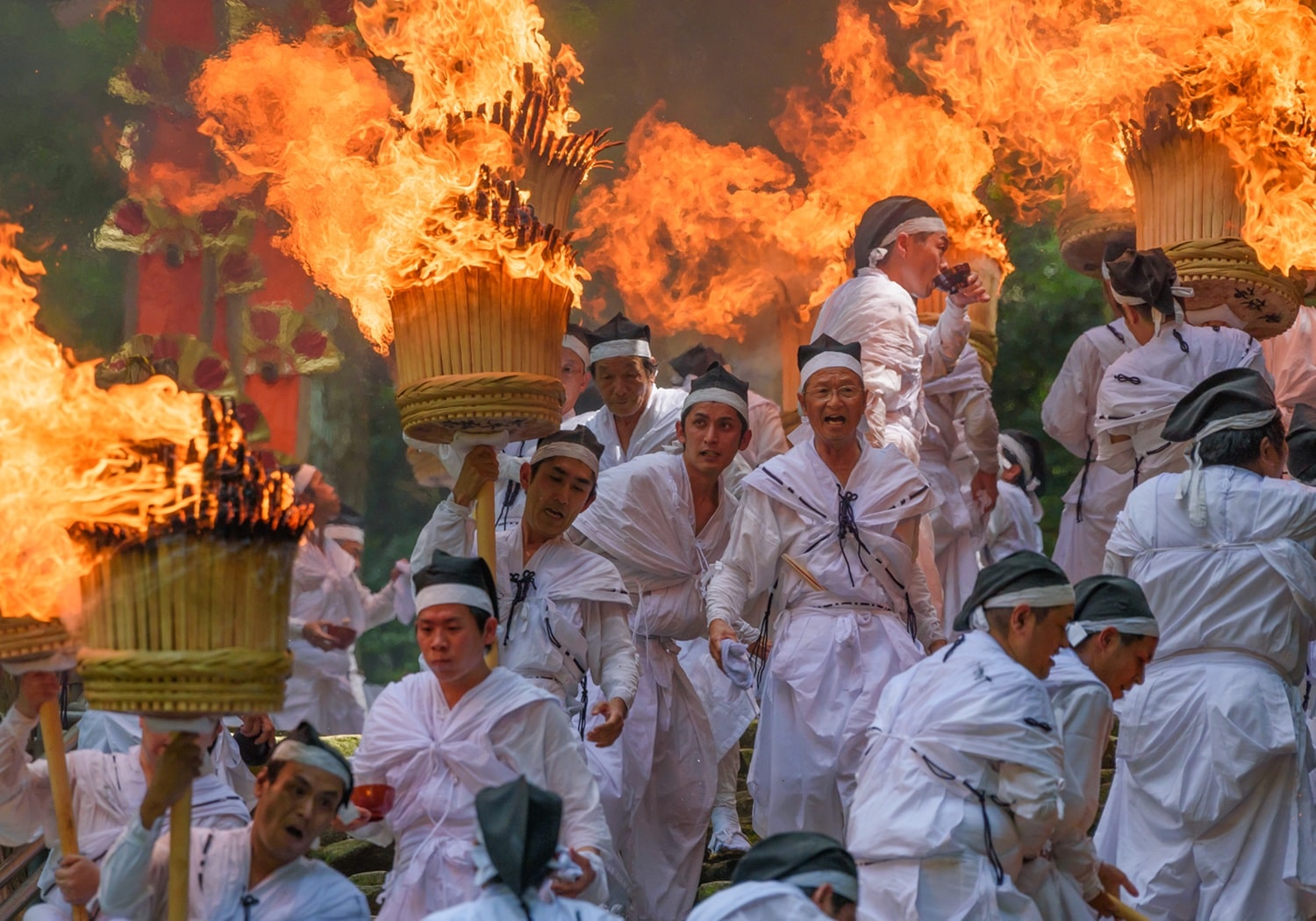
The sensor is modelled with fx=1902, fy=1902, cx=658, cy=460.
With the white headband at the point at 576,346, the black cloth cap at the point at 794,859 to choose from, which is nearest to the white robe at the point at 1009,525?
the white headband at the point at 576,346

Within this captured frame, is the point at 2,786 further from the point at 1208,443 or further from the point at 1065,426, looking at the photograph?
the point at 1065,426

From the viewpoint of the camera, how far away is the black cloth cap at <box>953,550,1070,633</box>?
6.07 m

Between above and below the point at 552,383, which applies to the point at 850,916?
below

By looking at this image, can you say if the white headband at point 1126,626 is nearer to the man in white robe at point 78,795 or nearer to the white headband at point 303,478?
the man in white robe at point 78,795

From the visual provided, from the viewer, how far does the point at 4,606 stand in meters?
5.89

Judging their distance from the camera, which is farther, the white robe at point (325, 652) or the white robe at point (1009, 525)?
the white robe at point (325, 652)

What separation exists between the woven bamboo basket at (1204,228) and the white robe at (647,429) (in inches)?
108

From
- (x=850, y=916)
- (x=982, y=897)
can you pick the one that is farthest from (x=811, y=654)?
(x=850, y=916)

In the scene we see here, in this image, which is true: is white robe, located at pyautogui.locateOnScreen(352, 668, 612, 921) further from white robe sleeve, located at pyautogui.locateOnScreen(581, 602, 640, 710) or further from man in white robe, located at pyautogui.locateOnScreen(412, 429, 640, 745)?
white robe sleeve, located at pyautogui.locateOnScreen(581, 602, 640, 710)

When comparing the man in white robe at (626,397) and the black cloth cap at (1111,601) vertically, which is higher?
the man in white robe at (626,397)

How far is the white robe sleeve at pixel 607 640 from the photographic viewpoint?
25.2 ft

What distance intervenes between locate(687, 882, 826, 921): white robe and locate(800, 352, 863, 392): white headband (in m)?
4.00

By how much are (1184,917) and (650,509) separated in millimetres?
2939

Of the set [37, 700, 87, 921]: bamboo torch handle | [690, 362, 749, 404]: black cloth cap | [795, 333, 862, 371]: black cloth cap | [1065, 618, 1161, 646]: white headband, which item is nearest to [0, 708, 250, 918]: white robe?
[37, 700, 87, 921]: bamboo torch handle
